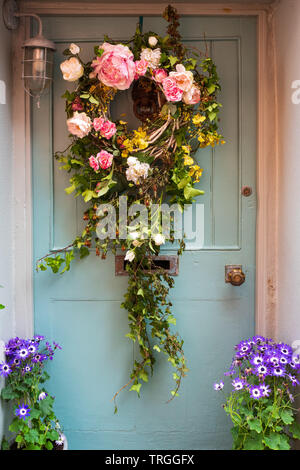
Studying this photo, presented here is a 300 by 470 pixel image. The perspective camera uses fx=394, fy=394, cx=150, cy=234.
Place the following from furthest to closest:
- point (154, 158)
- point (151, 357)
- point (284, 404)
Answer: point (151, 357)
point (154, 158)
point (284, 404)

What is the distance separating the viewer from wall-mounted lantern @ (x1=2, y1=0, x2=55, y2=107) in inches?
69.4

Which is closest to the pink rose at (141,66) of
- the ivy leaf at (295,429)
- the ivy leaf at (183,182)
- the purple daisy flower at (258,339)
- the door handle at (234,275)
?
the ivy leaf at (183,182)

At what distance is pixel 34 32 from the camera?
1900 millimetres

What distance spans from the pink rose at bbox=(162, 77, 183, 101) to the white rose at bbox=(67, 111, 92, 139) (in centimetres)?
36

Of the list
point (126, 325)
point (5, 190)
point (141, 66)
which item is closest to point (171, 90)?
point (141, 66)

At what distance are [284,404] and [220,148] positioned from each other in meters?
1.18

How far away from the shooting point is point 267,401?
160cm

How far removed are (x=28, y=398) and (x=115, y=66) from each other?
5.05 feet

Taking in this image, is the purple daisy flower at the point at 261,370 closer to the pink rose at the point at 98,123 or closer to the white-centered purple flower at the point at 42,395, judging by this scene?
the white-centered purple flower at the point at 42,395

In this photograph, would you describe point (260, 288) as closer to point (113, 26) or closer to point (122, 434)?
point (122, 434)

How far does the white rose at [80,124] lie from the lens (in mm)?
1693

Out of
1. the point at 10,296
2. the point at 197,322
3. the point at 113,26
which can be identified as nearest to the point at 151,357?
the point at 197,322

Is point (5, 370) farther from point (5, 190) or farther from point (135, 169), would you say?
point (135, 169)

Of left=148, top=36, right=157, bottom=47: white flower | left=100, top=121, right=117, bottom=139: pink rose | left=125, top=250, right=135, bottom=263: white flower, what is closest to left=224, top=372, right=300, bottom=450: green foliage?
left=125, top=250, right=135, bottom=263: white flower
